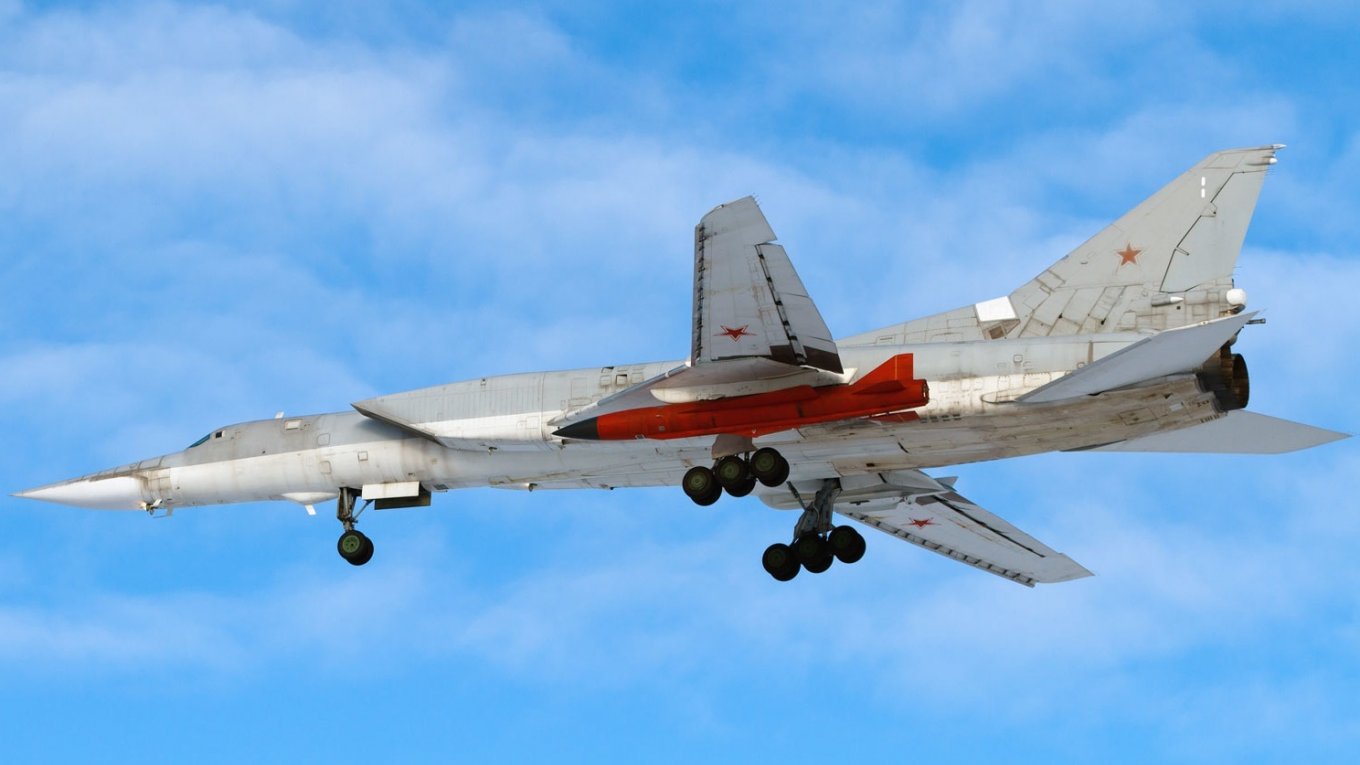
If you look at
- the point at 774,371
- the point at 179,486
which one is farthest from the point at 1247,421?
the point at 179,486

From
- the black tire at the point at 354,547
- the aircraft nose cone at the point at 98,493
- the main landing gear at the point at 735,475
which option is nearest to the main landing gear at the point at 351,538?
the black tire at the point at 354,547

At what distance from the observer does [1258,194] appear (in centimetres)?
2886

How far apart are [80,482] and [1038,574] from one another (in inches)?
802

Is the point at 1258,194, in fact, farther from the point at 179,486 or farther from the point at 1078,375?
the point at 179,486

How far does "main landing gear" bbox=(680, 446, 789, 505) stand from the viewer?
30.3m

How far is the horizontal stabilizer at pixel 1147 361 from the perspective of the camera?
84.8 ft

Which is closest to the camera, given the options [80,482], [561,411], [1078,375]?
[1078,375]

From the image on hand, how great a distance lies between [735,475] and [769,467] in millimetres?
612

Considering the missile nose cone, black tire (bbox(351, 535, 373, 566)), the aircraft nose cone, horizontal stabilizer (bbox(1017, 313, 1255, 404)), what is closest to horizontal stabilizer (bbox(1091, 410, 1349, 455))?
horizontal stabilizer (bbox(1017, 313, 1255, 404))

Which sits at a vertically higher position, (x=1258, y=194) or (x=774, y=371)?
(x=1258, y=194)

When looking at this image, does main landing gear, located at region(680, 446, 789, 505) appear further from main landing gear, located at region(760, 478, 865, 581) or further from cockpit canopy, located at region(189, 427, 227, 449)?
cockpit canopy, located at region(189, 427, 227, 449)

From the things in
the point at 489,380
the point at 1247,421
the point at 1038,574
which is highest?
the point at 489,380

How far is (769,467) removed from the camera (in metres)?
30.3

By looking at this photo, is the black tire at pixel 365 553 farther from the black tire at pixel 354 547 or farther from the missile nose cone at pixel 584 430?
the missile nose cone at pixel 584 430
